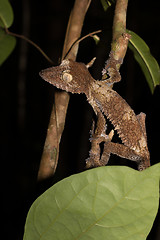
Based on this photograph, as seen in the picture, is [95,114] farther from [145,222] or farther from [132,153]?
[145,222]

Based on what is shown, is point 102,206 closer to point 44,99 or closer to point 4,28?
point 4,28

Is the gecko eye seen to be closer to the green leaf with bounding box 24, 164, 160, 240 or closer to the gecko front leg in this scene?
the gecko front leg

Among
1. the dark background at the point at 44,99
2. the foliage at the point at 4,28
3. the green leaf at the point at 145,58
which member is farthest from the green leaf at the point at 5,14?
the dark background at the point at 44,99

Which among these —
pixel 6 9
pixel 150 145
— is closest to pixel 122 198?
pixel 6 9

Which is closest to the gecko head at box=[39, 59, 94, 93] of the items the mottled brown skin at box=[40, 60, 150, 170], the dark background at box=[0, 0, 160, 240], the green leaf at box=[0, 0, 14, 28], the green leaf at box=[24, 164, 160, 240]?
the mottled brown skin at box=[40, 60, 150, 170]

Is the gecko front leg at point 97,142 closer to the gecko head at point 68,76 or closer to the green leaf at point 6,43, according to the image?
Answer: the gecko head at point 68,76
